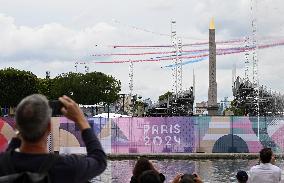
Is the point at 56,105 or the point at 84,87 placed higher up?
the point at 84,87

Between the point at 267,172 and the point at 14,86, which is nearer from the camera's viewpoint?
the point at 267,172

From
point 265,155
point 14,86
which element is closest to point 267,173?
point 265,155

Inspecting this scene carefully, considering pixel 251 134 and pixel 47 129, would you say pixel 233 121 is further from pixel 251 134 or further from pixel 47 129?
pixel 47 129

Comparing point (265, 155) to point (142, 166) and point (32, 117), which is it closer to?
point (142, 166)

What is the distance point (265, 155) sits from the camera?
30.2 ft

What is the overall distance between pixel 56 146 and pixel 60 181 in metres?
39.8

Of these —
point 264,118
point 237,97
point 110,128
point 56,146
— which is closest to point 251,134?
point 264,118

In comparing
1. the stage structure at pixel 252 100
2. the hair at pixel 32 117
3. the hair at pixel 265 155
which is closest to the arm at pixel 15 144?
the hair at pixel 32 117

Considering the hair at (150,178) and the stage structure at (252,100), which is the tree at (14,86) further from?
the hair at (150,178)

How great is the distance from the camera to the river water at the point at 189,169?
1149 inches

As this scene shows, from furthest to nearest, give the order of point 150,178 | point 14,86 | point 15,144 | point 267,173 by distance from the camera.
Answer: point 14,86, point 267,173, point 150,178, point 15,144

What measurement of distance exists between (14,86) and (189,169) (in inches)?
Result: 3076

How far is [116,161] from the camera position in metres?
40.9

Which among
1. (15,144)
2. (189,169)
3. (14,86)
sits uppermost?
(14,86)
